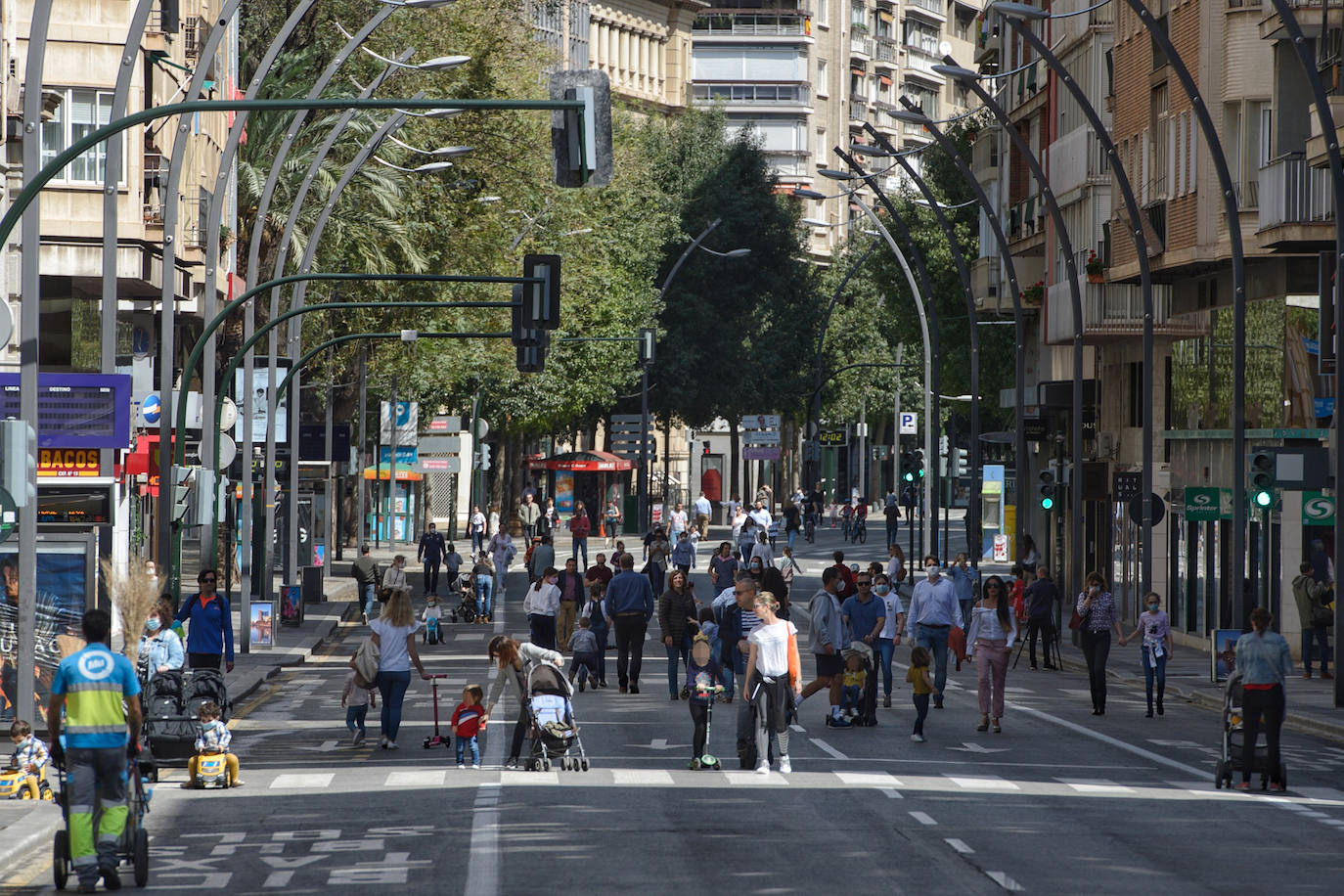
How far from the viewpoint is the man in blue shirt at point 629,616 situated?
29.9 meters

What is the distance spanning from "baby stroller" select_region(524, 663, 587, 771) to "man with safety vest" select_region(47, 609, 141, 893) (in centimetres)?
697

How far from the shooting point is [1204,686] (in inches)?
1289

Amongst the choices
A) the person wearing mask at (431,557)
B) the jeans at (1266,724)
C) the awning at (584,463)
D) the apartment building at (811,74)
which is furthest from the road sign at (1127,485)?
the apartment building at (811,74)

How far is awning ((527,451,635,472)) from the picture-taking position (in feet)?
259

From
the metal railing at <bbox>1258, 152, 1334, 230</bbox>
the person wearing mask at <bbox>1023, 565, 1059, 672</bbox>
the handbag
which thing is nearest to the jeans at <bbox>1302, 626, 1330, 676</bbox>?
the person wearing mask at <bbox>1023, 565, 1059, 672</bbox>

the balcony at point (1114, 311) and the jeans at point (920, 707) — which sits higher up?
the balcony at point (1114, 311)

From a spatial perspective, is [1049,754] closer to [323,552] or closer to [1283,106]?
[1283,106]

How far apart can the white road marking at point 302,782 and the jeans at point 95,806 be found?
569 cm

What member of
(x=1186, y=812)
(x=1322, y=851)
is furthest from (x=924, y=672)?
(x=1322, y=851)

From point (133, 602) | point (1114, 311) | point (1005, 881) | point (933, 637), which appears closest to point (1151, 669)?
point (933, 637)

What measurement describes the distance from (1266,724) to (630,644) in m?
11.5

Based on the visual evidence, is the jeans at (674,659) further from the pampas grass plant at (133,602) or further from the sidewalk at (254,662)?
the pampas grass plant at (133,602)

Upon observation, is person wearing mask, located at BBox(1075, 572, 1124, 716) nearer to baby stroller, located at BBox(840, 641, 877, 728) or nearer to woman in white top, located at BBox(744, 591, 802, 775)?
baby stroller, located at BBox(840, 641, 877, 728)

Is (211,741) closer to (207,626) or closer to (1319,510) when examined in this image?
(207,626)
